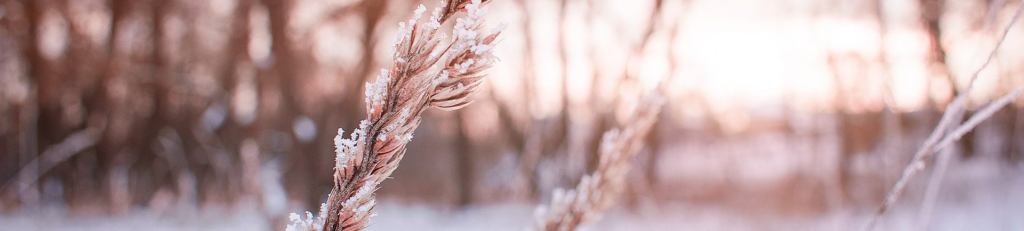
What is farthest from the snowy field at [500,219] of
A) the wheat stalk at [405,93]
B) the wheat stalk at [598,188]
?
the wheat stalk at [405,93]

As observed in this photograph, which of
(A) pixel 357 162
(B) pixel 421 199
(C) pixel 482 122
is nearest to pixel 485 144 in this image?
(C) pixel 482 122

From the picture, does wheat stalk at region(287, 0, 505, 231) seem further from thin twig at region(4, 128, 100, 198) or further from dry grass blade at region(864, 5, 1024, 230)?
thin twig at region(4, 128, 100, 198)

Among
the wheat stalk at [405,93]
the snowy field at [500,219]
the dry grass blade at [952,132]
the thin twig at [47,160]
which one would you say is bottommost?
the dry grass blade at [952,132]

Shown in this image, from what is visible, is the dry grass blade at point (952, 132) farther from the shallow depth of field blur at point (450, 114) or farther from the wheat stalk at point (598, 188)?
the shallow depth of field blur at point (450, 114)

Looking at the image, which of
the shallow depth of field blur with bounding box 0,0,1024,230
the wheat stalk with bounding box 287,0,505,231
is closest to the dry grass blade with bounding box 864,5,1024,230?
the wheat stalk with bounding box 287,0,505,231

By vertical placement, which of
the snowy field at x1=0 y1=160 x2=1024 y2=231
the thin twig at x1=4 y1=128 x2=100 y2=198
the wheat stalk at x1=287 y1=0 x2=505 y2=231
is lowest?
the wheat stalk at x1=287 y1=0 x2=505 y2=231

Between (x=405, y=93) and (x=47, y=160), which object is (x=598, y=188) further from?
(x=47, y=160)

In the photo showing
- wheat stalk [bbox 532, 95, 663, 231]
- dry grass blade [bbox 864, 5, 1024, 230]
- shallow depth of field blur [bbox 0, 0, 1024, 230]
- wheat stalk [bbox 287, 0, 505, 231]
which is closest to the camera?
wheat stalk [bbox 287, 0, 505, 231]
